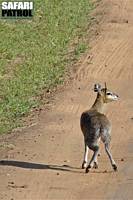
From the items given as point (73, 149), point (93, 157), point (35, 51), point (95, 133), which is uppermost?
point (95, 133)

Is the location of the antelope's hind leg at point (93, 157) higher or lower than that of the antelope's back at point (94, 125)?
lower

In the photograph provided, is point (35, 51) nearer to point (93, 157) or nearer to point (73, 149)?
point (73, 149)

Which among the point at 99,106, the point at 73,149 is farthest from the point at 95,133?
the point at 73,149

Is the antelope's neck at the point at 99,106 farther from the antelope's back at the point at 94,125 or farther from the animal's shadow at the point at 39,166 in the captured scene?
the animal's shadow at the point at 39,166

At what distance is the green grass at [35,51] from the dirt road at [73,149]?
57cm

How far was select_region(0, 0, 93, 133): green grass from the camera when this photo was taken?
17328 millimetres

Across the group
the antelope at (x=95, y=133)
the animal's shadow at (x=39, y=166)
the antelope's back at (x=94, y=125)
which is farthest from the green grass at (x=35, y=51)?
the antelope's back at (x=94, y=125)

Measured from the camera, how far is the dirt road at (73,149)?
11.9 m

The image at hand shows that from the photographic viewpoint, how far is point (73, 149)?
553 inches

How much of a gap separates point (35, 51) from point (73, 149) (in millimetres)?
7890

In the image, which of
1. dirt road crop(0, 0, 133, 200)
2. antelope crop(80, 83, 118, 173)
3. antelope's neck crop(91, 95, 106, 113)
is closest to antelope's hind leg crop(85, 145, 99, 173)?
antelope crop(80, 83, 118, 173)

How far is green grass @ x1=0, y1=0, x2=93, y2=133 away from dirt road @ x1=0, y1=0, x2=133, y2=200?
57cm

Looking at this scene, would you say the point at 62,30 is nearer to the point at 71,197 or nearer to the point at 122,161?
the point at 122,161

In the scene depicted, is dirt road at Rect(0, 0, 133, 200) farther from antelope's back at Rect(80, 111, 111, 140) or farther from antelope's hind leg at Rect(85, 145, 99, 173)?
antelope's back at Rect(80, 111, 111, 140)
